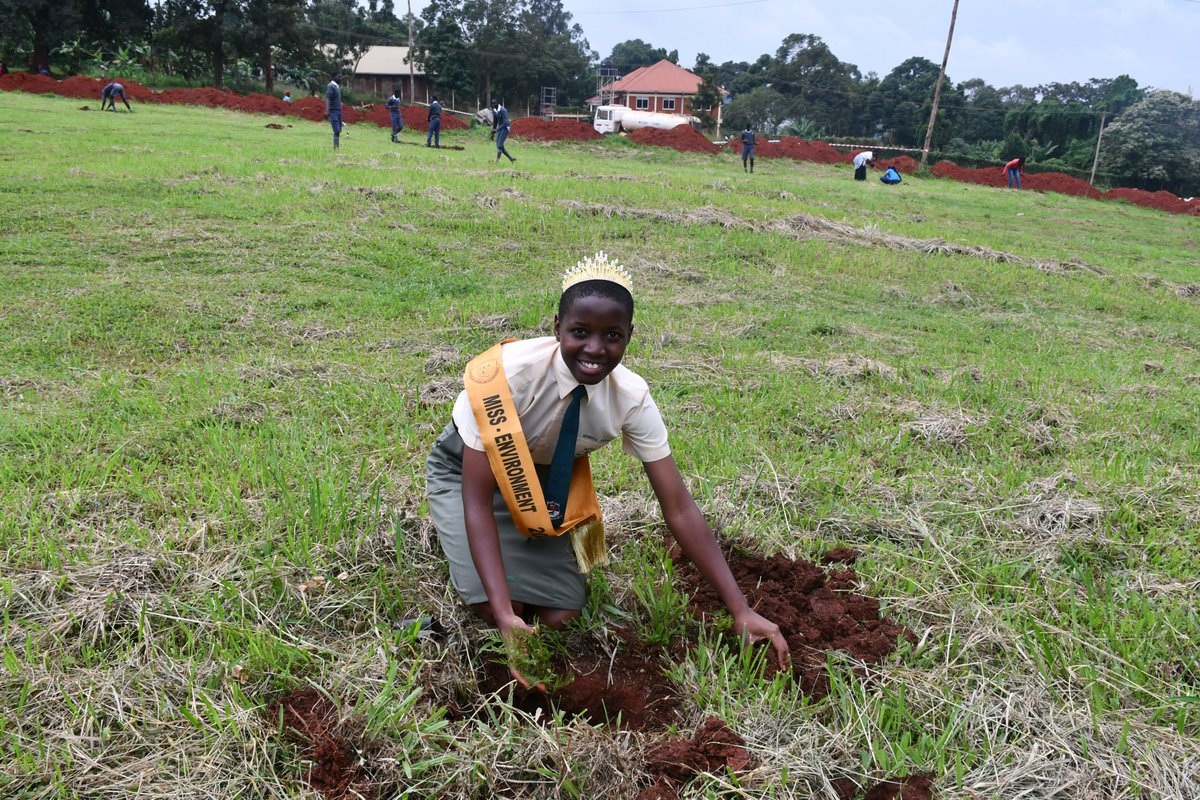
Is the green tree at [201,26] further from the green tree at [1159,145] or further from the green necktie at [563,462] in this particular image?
the green tree at [1159,145]

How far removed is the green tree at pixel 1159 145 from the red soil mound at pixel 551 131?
24890mm

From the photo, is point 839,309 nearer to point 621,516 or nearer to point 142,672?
point 621,516

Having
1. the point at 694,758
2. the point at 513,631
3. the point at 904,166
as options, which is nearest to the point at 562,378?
the point at 513,631

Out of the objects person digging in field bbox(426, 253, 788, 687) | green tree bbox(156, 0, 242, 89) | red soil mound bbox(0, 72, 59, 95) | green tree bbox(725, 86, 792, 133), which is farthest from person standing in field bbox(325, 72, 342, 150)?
green tree bbox(725, 86, 792, 133)

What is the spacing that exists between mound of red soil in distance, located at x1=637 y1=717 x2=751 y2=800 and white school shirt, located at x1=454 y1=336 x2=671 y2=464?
0.75 meters

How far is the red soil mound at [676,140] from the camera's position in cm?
2497

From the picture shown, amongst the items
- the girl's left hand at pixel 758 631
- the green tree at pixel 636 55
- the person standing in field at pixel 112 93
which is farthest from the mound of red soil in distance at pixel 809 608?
the green tree at pixel 636 55

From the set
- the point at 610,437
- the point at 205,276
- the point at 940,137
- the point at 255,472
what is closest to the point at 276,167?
the point at 205,276

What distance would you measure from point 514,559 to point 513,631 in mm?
398

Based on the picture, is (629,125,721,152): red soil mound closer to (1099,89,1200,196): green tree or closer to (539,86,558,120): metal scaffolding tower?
(1099,89,1200,196): green tree

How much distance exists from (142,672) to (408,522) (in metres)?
0.95

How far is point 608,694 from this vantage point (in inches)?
84.5

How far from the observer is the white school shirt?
7.47ft

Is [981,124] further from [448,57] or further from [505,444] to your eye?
[505,444]
